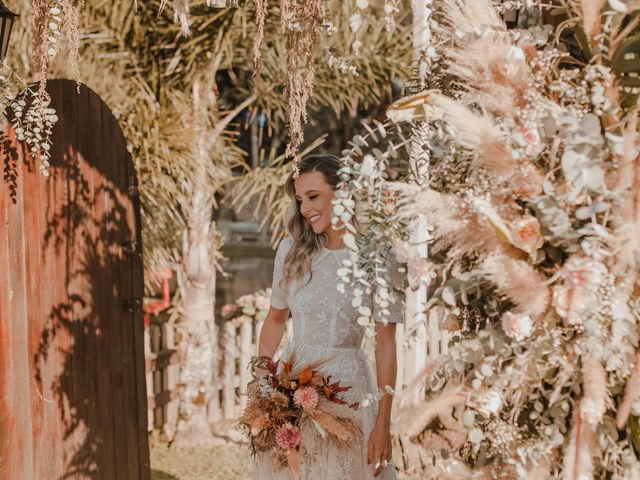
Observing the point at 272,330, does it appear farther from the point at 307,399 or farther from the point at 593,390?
the point at 593,390

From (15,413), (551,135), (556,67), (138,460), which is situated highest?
(556,67)

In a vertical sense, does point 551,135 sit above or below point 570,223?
above

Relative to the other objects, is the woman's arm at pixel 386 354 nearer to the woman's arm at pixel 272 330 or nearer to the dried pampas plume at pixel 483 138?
the woman's arm at pixel 272 330

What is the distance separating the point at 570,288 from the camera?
1330 mm

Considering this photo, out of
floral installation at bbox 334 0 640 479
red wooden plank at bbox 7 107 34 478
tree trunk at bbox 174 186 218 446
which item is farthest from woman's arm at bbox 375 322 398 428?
tree trunk at bbox 174 186 218 446

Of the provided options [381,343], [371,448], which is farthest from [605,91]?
[371,448]

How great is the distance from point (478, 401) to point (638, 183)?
553 millimetres

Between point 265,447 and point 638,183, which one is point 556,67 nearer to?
point 638,183

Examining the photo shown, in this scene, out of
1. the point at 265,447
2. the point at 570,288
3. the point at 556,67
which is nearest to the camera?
the point at 570,288

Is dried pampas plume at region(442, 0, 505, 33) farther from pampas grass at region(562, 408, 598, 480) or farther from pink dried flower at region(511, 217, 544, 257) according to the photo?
pampas grass at region(562, 408, 598, 480)

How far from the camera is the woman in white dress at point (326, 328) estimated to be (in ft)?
8.23

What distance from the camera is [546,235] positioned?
4.50ft

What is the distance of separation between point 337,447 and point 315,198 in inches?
35.9

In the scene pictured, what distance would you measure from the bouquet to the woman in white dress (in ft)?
0.34
